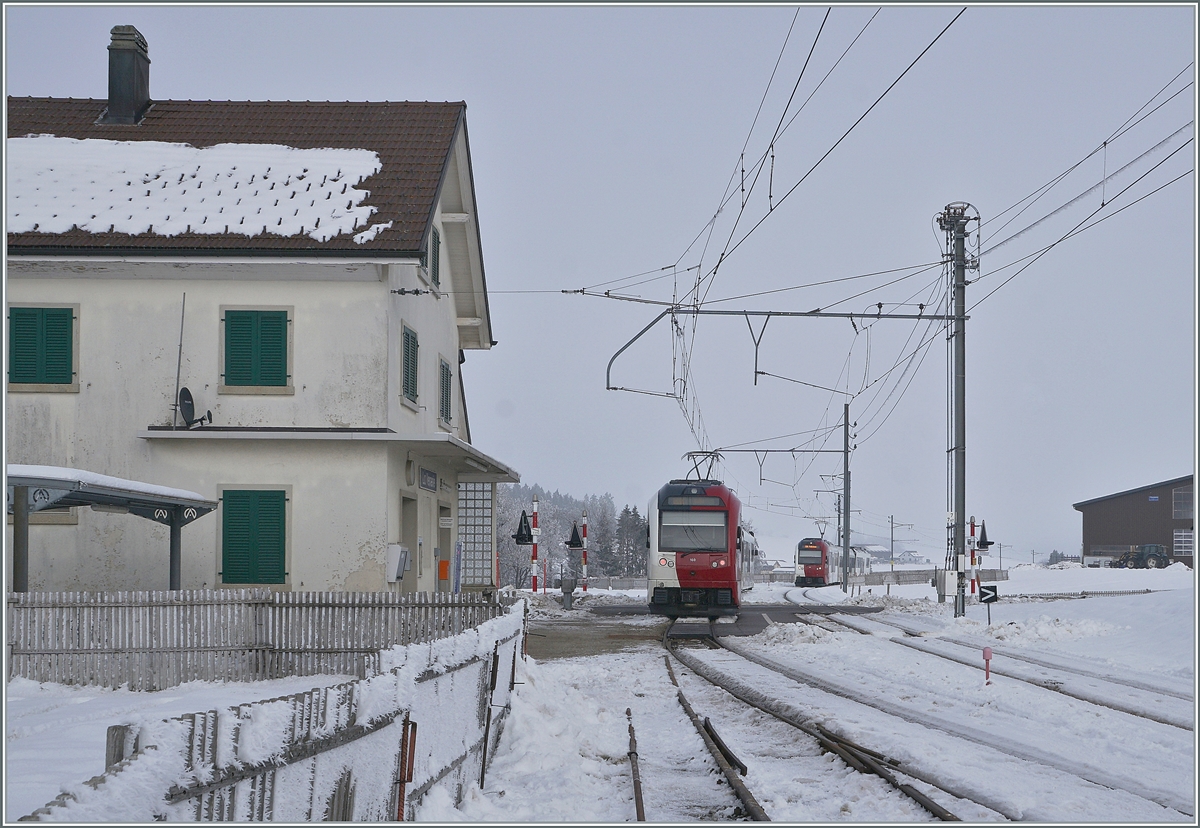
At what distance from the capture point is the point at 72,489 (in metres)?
12.2

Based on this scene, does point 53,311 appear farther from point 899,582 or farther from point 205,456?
point 899,582

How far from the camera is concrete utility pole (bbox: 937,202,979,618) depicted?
2597 cm

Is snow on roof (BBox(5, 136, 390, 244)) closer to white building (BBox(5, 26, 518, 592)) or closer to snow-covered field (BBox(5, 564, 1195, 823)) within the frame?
white building (BBox(5, 26, 518, 592))

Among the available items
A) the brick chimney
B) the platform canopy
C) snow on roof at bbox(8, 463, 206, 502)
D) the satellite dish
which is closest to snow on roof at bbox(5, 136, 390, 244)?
the brick chimney

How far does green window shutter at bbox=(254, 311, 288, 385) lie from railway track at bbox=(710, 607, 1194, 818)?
8708mm

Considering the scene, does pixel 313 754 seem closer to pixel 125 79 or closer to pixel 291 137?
pixel 291 137

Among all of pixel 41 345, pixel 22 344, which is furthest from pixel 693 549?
pixel 22 344

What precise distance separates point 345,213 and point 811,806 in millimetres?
13777

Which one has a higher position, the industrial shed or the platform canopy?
the platform canopy

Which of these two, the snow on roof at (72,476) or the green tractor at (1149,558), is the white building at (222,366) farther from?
the green tractor at (1149,558)

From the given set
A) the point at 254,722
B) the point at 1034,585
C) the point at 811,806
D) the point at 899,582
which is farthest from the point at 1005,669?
the point at 899,582

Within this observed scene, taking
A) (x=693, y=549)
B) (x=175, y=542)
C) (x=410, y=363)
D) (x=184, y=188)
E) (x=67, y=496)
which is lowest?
(x=693, y=549)

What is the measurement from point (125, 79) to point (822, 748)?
1892 cm

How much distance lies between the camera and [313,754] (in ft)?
17.0
